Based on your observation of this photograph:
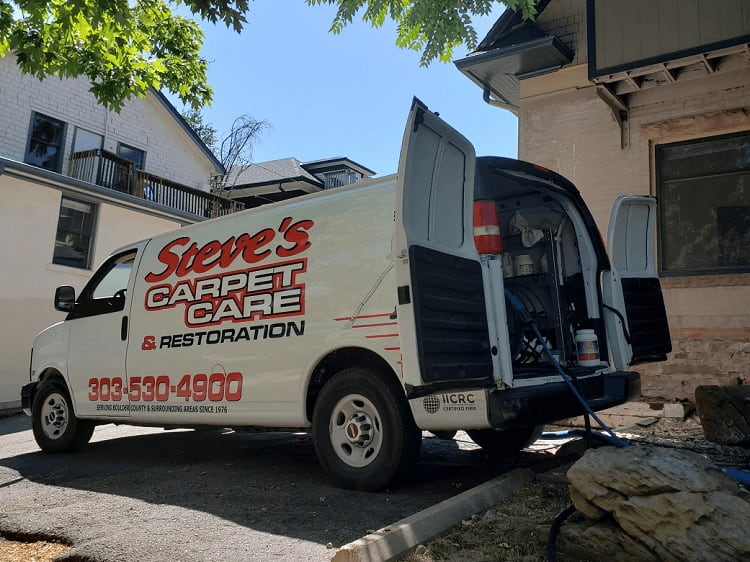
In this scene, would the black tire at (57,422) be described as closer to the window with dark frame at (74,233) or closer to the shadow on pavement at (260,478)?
the shadow on pavement at (260,478)

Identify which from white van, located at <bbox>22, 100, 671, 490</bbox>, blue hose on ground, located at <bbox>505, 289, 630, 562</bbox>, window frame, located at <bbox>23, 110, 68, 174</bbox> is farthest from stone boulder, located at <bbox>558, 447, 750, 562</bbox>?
window frame, located at <bbox>23, 110, 68, 174</bbox>

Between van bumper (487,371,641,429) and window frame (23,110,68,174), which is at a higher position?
window frame (23,110,68,174)

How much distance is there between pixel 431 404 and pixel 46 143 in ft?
54.4

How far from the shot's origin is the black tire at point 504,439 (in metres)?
5.64

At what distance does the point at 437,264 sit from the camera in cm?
374

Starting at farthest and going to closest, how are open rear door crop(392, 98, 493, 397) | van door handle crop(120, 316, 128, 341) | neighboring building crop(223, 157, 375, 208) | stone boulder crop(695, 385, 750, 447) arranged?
neighboring building crop(223, 157, 375, 208) < van door handle crop(120, 316, 128, 341) < stone boulder crop(695, 385, 750, 447) < open rear door crop(392, 98, 493, 397)

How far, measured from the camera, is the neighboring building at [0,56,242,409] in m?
14.0

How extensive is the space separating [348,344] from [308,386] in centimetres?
56

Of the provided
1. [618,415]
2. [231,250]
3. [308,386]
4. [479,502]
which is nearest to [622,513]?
→ [479,502]

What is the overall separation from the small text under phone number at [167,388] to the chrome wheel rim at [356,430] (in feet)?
3.61

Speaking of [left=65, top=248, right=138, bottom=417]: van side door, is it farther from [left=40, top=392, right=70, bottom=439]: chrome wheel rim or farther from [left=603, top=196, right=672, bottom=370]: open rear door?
[left=603, top=196, right=672, bottom=370]: open rear door

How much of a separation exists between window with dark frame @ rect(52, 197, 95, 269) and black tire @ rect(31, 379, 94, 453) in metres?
9.24

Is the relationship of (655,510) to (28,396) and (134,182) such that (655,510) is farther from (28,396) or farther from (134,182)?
(134,182)

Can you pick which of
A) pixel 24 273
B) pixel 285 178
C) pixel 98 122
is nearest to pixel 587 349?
pixel 24 273
